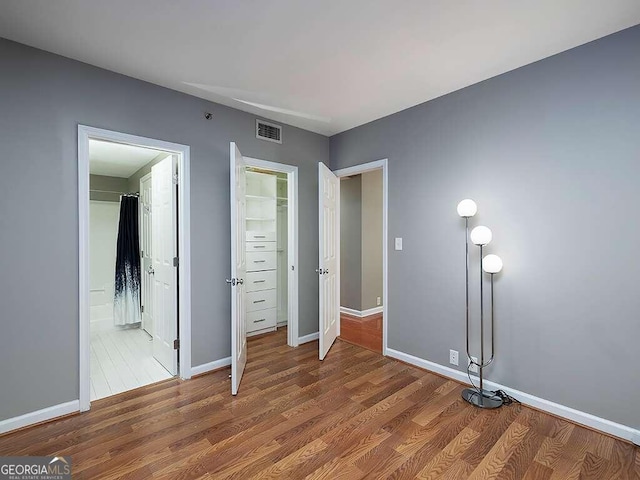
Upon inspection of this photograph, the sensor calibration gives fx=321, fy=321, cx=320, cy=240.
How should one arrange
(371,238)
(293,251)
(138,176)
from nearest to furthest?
(293,251) → (138,176) → (371,238)

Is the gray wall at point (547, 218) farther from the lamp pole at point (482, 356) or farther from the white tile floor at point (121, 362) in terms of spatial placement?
the white tile floor at point (121, 362)

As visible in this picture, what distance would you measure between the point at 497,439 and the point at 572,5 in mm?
2622

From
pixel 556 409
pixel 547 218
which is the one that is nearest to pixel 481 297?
pixel 547 218

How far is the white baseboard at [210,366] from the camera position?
3.01m

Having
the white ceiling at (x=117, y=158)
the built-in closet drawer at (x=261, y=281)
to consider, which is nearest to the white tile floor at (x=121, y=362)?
the built-in closet drawer at (x=261, y=281)

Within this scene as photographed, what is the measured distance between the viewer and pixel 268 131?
11.6 feet

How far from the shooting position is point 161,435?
6.91ft

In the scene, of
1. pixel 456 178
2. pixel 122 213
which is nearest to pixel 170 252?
pixel 122 213

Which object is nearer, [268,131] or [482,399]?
[482,399]

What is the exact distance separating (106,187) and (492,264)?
5.59 m

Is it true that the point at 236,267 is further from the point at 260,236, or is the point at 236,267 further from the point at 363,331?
the point at 363,331

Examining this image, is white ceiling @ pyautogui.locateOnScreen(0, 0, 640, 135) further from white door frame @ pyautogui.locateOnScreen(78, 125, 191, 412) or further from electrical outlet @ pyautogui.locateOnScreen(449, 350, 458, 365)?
electrical outlet @ pyautogui.locateOnScreen(449, 350, 458, 365)

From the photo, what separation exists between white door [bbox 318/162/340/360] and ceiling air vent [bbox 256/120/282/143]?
67cm

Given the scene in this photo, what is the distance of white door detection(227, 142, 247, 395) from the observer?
2656mm
